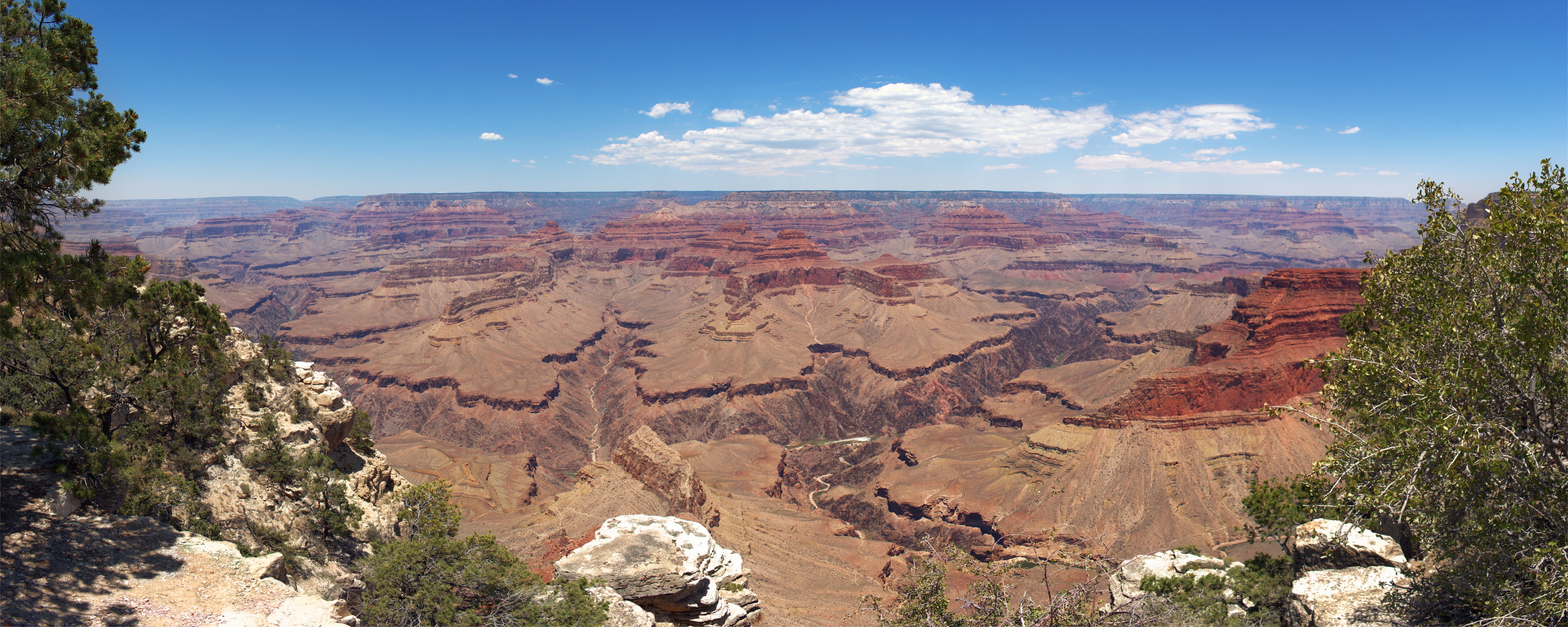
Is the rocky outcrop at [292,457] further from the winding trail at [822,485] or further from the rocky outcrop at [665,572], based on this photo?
the winding trail at [822,485]

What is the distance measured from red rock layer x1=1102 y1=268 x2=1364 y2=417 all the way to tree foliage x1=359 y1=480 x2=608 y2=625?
7542cm

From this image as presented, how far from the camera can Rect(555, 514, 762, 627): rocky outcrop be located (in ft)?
90.0

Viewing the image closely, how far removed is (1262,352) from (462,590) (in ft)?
Answer: 333

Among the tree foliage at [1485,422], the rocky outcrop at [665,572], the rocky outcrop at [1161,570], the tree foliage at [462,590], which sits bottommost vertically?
the rocky outcrop at [1161,570]

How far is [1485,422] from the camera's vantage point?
→ 15.1 meters

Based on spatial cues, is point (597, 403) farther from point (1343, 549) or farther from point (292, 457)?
point (1343, 549)

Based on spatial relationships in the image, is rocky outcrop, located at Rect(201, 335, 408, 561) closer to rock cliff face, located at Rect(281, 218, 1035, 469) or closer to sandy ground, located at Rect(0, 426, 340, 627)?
sandy ground, located at Rect(0, 426, 340, 627)

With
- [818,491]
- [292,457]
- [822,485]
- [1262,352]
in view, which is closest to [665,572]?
[292,457]

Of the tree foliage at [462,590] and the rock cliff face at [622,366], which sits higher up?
the tree foliage at [462,590]

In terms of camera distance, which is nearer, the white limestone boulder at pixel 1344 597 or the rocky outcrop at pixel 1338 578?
the white limestone boulder at pixel 1344 597

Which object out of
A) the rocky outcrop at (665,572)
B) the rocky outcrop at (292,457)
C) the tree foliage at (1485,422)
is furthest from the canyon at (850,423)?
the tree foliage at (1485,422)

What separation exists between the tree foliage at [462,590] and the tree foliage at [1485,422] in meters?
22.0

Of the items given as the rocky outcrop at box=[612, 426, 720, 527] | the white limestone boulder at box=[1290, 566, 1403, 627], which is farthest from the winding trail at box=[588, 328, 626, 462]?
the white limestone boulder at box=[1290, 566, 1403, 627]

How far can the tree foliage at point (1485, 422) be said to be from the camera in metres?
14.4
